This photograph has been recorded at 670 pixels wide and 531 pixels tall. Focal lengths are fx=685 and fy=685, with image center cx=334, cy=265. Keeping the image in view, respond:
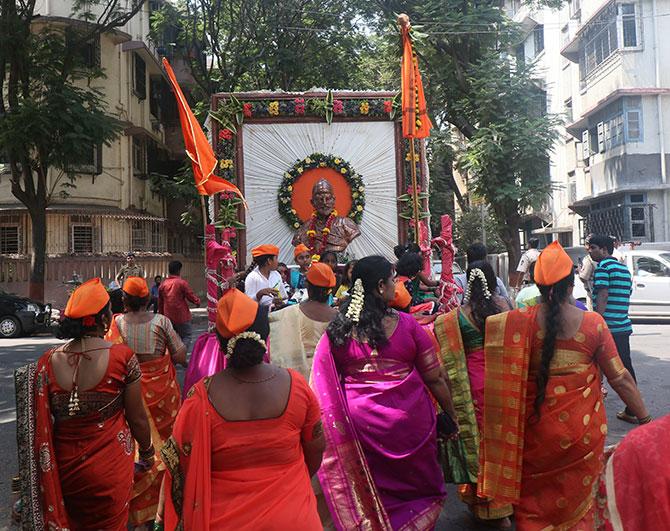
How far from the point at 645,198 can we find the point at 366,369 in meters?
21.7

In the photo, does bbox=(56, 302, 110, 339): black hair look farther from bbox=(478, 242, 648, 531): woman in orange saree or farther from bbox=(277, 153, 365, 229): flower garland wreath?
bbox=(277, 153, 365, 229): flower garland wreath

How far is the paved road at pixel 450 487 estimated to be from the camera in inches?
193

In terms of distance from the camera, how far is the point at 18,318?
630 inches

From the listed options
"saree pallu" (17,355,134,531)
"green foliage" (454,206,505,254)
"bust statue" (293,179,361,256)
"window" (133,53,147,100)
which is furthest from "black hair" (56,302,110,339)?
"green foliage" (454,206,505,254)

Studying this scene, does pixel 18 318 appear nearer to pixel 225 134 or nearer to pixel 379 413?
pixel 225 134

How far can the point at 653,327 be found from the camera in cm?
1491

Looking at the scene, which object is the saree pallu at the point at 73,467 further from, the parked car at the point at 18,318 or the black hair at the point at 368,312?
the parked car at the point at 18,318

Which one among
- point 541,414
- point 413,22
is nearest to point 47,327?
point 413,22

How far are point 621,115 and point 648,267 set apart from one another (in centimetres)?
867

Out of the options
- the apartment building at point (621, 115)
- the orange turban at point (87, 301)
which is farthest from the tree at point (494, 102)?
the orange turban at point (87, 301)

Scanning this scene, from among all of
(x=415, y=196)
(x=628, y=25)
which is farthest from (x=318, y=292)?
(x=628, y=25)

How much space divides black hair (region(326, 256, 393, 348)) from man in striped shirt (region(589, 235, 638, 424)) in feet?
13.3

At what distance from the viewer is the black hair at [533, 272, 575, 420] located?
346 centimetres

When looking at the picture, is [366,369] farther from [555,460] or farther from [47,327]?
[47,327]
